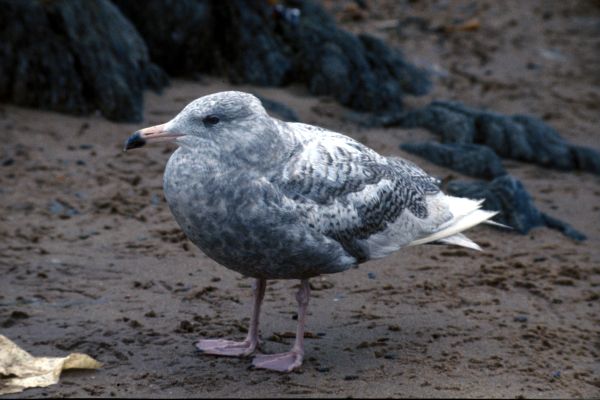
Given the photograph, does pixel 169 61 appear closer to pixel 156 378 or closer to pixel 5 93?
pixel 5 93

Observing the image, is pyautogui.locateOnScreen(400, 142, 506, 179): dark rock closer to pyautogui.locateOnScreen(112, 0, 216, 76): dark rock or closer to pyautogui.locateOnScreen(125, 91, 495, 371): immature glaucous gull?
pyautogui.locateOnScreen(112, 0, 216, 76): dark rock

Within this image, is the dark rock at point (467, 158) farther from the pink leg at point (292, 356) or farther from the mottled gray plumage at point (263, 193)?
the pink leg at point (292, 356)

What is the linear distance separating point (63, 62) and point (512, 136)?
491 cm

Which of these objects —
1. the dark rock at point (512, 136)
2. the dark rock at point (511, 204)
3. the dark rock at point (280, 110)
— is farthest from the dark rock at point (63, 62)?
the dark rock at point (511, 204)

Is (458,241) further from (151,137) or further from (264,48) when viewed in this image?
(264,48)

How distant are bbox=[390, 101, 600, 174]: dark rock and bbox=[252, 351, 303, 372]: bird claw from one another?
196 inches

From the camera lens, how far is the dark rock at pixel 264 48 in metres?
10.5

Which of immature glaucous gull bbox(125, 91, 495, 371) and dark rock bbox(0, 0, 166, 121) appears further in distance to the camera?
dark rock bbox(0, 0, 166, 121)

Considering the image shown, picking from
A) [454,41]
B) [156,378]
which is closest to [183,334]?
[156,378]

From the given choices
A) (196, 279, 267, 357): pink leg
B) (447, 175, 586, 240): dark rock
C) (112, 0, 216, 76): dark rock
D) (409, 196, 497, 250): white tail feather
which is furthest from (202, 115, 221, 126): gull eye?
(112, 0, 216, 76): dark rock

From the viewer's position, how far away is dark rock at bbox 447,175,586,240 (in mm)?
7832

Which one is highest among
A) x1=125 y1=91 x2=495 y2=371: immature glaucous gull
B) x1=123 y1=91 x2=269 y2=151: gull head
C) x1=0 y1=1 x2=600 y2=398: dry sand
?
x1=123 y1=91 x2=269 y2=151: gull head

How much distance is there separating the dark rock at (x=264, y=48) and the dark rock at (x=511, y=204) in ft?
9.57

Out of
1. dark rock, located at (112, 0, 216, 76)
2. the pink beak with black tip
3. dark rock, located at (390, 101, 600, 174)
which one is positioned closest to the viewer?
the pink beak with black tip
